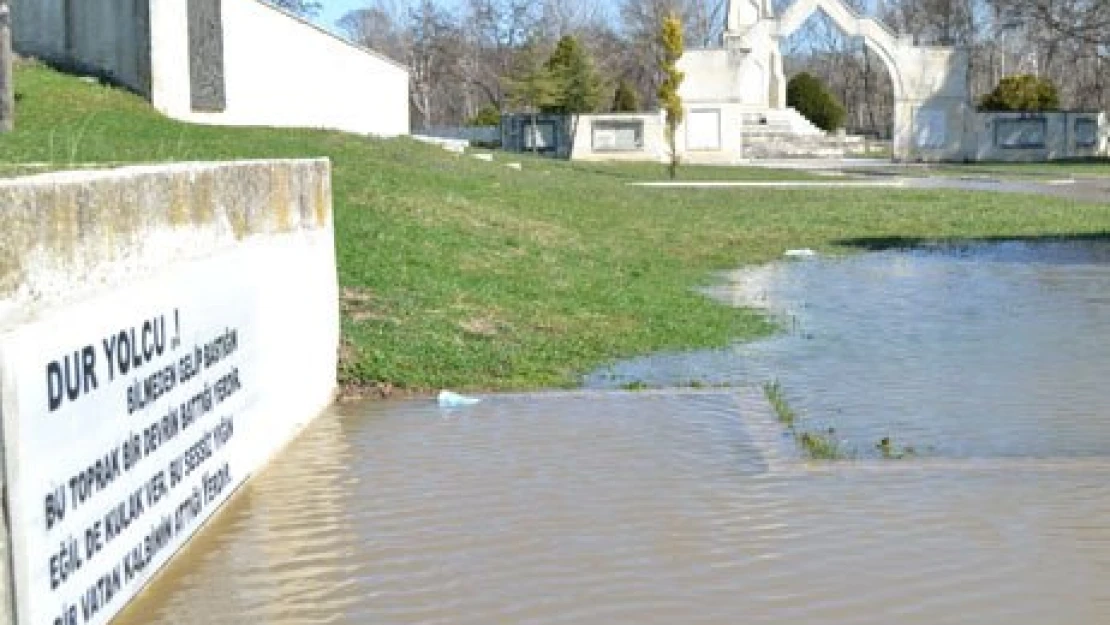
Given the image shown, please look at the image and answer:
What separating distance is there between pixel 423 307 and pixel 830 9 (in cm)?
5917

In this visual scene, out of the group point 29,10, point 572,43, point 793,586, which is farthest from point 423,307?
point 572,43

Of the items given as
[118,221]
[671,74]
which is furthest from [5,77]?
[671,74]

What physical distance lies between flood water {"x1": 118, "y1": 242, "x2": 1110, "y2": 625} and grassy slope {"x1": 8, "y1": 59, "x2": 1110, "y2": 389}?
3.33ft

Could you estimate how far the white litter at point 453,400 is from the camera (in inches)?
411

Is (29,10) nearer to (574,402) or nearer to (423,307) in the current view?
(423,307)

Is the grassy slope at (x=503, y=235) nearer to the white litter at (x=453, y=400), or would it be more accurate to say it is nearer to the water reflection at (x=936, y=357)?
the white litter at (x=453, y=400)

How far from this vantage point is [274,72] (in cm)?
2897

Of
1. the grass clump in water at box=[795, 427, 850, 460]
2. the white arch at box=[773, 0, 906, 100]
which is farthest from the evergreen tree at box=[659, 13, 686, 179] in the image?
the grass clump in water at box=[795, 427, 850, 460]

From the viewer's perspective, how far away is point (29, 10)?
25.8 m

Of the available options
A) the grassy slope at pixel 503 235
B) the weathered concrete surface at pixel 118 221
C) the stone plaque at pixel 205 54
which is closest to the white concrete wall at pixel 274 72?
the stone plaque at pixel 205 54

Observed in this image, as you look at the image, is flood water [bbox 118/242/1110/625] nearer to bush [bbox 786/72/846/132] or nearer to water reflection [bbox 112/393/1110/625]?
water reflection [bbox 112/393/1110/625]

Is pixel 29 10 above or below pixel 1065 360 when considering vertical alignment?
above

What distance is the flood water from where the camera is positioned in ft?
20.4

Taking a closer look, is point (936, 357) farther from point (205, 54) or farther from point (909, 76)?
point (909, 76)
